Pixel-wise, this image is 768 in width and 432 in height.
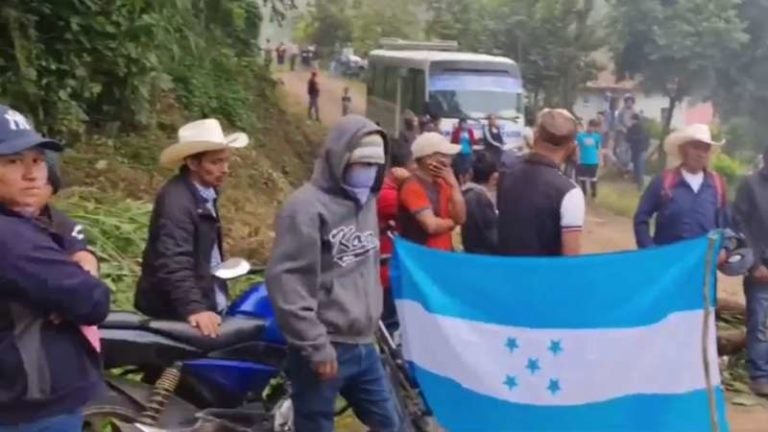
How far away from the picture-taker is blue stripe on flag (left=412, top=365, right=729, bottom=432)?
511 cm

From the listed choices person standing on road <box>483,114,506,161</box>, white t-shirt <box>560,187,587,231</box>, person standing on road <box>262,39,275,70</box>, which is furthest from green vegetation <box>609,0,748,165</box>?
white t-shirt <box>560,187,587,231</box>

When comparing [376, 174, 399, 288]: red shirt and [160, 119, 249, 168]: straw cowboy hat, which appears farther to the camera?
[376, 174, 399, 288]: red shirt

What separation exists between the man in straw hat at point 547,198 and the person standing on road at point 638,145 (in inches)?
940

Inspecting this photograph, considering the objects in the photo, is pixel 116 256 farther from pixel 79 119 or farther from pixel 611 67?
pixel 611 67

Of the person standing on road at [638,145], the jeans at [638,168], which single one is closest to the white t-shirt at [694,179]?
the jeans at [638,168]

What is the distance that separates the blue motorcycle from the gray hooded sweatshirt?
0.51 metres

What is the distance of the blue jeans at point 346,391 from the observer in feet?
15.5

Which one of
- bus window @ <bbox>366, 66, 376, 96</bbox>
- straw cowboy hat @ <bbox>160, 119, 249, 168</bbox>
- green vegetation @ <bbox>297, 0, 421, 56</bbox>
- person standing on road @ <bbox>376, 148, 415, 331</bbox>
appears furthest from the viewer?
green vegetation @ <bbox>297, 0, 421, 56</bbox>

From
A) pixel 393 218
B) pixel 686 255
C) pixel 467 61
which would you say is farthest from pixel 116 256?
pixel 467 61

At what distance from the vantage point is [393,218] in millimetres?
6969

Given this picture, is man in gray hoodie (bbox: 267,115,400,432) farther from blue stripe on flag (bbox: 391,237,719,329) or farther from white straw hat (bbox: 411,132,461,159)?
white straw hat (bbox: 411,132,461,159)

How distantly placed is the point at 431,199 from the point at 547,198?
1292 mm

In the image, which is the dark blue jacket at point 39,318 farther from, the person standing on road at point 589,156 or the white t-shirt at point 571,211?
the person standing on road at point 589,156

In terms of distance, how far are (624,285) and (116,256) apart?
4.16 m
